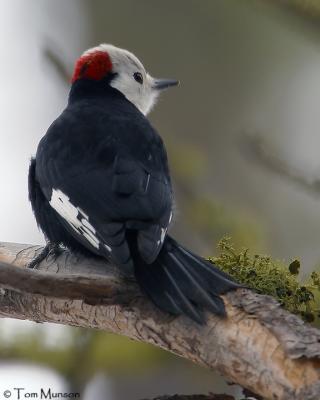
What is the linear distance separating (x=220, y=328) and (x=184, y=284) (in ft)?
0.71

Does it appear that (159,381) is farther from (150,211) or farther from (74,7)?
(74,7)

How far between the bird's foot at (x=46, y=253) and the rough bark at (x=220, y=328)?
14.3 inches

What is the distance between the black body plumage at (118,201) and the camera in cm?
268

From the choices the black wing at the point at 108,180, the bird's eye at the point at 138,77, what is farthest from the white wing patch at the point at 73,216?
the bird's eye at the point at 138,77

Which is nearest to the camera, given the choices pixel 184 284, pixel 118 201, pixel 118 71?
pixel 184 284

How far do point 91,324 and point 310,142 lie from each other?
4.31m

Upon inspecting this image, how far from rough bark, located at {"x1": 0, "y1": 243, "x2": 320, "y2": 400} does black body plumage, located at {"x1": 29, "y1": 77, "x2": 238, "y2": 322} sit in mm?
53

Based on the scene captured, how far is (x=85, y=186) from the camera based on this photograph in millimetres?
3072

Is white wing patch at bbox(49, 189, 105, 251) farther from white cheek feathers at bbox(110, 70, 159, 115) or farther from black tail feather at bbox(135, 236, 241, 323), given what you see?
white cheek feathers at bbox(110, 70, 159, 115)

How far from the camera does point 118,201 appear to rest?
2938 mm

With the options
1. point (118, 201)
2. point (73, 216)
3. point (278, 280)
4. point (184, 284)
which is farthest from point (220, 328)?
point (73, 216)

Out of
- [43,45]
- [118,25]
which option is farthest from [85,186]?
[118,25]

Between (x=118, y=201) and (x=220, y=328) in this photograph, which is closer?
(x=220, y=328)

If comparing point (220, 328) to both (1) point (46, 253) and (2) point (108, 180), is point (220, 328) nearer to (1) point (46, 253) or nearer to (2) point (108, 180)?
(2) point (108, 180)
